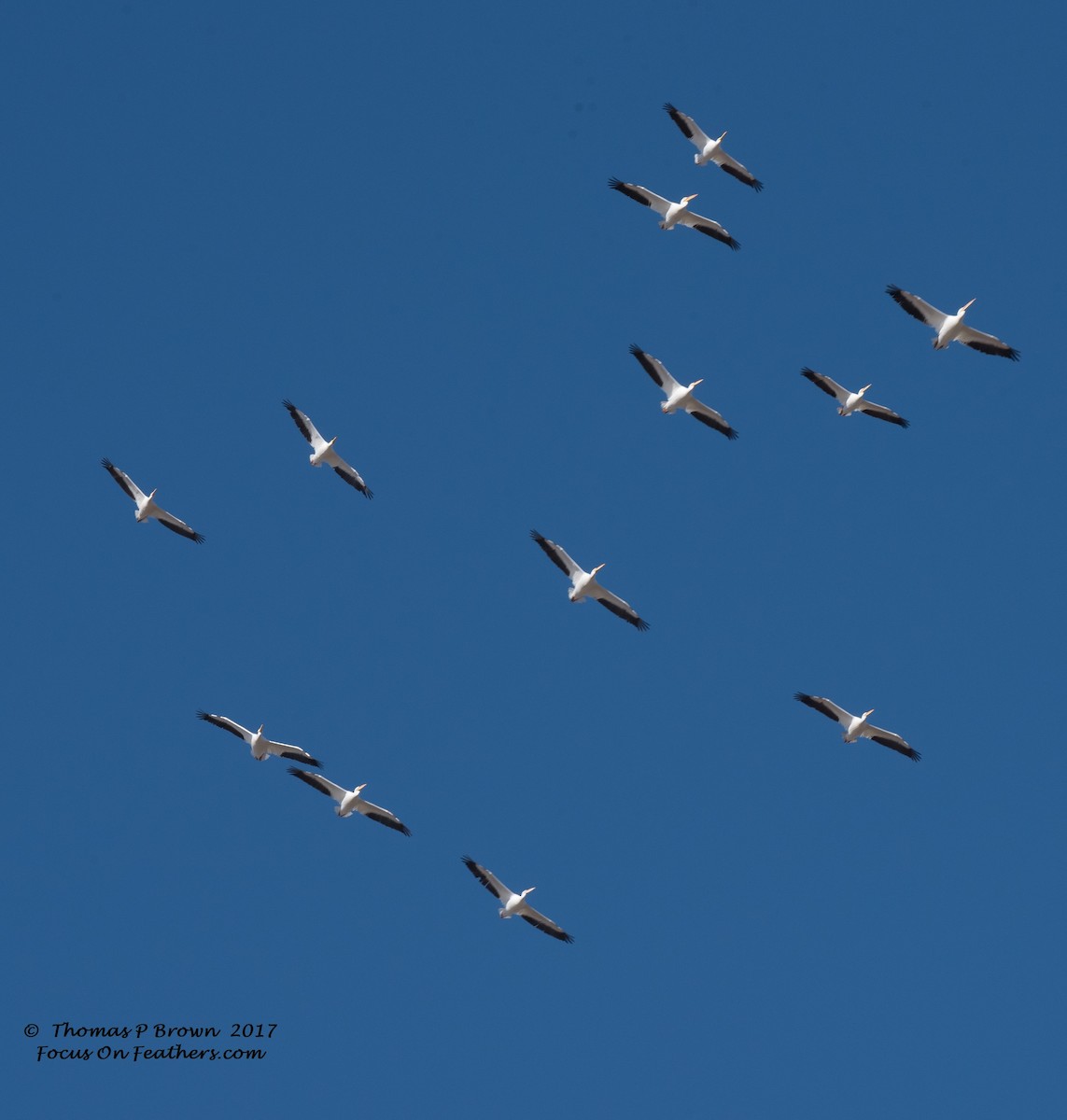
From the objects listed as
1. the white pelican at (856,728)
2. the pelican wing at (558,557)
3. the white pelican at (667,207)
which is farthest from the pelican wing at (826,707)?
Result: the white pelican at (667,207)

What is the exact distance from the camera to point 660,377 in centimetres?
4138

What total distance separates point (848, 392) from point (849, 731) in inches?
319

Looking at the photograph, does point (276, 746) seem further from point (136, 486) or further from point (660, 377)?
point (660, 377)

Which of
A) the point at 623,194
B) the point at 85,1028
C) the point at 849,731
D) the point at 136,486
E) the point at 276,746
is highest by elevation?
the point at 623,194

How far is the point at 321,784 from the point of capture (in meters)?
42.1

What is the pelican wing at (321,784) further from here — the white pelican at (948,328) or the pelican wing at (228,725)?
the white pelican at (948,328)

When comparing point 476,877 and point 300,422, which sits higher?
point 300,422

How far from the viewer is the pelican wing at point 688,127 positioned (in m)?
42.1

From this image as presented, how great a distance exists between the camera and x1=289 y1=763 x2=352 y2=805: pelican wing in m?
41.8

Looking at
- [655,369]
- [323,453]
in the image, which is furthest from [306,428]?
[655,369]

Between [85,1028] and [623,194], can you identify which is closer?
[85,1028]

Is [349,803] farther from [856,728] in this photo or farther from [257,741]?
[856,728]

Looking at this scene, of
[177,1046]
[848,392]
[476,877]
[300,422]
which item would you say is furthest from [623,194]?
[177,1046]

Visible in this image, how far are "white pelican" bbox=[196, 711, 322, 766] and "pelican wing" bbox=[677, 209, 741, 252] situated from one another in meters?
15.7
